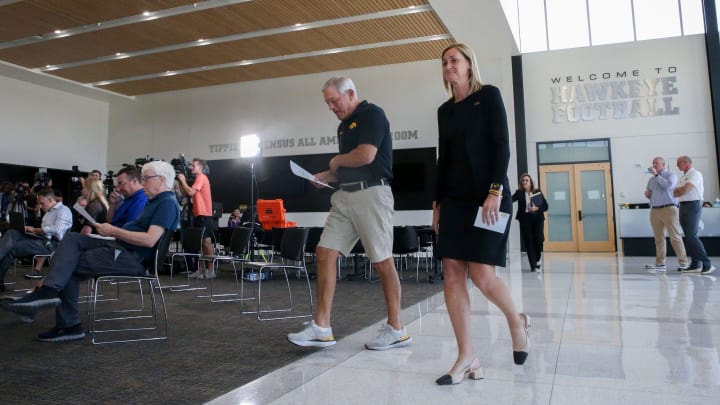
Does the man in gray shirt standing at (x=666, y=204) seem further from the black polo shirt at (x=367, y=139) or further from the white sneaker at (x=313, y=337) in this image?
the white sneaker at (x=313, y=337)

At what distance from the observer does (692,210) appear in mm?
5766

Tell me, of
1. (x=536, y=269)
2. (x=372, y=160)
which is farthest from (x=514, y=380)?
(x=536, y=269)

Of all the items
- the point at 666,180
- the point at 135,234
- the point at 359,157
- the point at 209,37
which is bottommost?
the point at 135,234

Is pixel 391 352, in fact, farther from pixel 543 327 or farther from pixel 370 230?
pixel 543 327

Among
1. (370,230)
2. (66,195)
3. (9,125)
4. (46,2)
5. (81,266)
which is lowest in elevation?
(81,266)

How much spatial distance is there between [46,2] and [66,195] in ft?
20.9

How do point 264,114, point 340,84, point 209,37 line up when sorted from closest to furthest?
point 340,84, point 209,37, point 264,114

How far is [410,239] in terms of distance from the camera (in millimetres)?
5836

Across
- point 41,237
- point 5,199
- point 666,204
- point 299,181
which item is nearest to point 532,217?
point 666,204

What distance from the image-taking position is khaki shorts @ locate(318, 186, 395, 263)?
94.7 inches

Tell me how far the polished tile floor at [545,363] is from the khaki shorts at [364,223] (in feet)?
1.68

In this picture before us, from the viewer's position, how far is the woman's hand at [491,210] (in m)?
1.75

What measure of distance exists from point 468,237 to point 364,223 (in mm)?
688

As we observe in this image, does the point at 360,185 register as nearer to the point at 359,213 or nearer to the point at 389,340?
the point at 359,213
